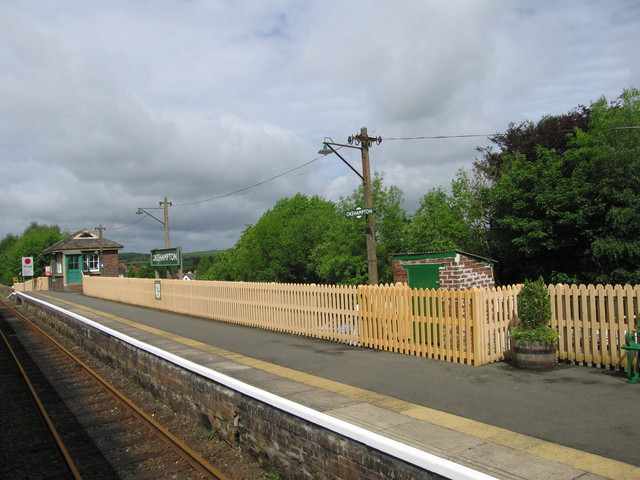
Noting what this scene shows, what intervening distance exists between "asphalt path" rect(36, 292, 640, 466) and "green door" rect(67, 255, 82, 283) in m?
39.8

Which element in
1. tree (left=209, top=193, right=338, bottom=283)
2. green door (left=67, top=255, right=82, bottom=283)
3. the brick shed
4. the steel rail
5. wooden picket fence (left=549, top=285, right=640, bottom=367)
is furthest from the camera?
green door (left=67, top=255, right=82, bottom=283)

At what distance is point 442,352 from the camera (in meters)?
8.24

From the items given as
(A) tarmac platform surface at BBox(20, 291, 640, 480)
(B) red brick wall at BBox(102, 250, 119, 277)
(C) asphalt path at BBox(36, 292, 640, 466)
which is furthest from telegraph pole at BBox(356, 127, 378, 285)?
(B) red brick wall at BBox(102, 250, 119, 277)

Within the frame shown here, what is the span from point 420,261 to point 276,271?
26.7 m

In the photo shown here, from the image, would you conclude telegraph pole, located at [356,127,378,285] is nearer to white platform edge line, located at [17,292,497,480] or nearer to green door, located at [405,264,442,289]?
green door, located at [405,264,442,289]

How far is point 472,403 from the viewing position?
5.80 metres

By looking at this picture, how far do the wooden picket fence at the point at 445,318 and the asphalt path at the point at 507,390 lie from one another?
282mm

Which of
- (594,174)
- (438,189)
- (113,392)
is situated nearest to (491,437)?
(113,392)

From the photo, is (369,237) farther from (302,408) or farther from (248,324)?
(302,408)

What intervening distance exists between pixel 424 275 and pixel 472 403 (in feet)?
15.3

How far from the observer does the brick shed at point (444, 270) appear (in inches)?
384

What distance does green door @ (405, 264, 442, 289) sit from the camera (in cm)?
1003

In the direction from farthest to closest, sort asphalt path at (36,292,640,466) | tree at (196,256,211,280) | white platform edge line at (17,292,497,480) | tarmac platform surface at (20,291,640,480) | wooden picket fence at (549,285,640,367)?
tree at (196,256,211,280) < wooden picket fence at (549,285,640,367) < asphalt path at (36,292,640,466) < tarmac platform surface at (20,291,640,480) < white platform edge line at (17,292,497,480)

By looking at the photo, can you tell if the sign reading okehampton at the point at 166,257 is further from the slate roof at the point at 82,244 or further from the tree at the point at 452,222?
the slate roof at the point at 82,244
